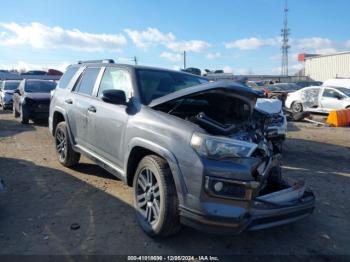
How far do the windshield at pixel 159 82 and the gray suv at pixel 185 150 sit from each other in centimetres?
2

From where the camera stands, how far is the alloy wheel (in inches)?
157

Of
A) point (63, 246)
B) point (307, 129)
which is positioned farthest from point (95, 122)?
point (307, 129)

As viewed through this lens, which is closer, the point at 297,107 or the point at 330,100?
the point at 330,100

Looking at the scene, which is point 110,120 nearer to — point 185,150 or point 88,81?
point 88,81

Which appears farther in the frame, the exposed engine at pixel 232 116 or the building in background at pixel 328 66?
the building in background at pixel 328 66

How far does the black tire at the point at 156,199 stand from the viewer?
12.3 feet

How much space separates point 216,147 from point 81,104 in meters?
3.03

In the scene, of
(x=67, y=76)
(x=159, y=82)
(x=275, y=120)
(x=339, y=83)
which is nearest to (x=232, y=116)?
(x=159, y=82)

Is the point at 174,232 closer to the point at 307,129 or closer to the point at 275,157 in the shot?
the point at 275,157

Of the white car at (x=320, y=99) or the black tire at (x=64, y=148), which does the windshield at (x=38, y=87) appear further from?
the white car at (x=320, y=99)

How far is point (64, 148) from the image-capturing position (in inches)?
264

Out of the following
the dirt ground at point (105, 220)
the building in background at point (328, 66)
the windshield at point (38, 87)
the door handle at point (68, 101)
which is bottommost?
the dirt ground at point (105, 220)

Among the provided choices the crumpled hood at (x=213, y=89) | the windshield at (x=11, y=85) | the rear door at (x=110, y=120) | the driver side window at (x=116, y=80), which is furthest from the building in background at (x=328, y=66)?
the crumpled hood at (x=213, y=89)

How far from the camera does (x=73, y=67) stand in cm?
701
